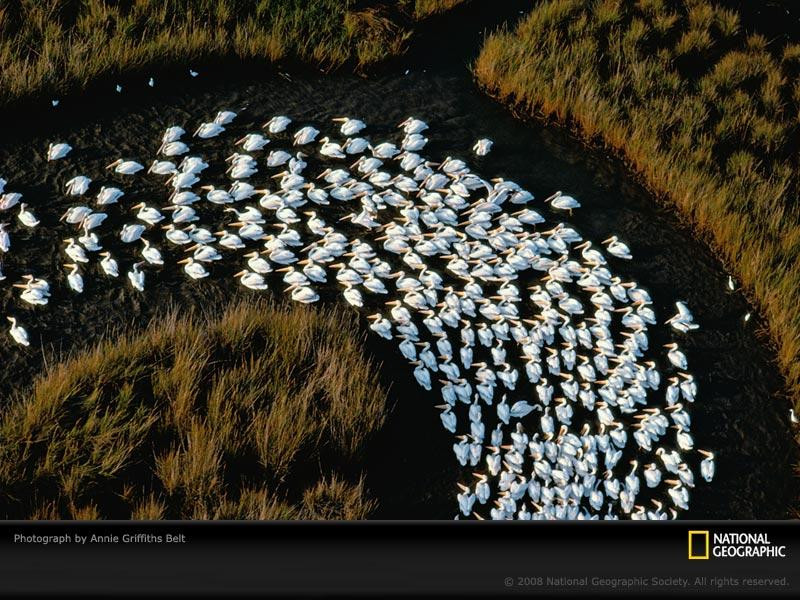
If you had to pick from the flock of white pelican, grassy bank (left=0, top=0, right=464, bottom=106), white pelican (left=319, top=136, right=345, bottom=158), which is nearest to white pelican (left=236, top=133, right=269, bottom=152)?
the flock of white pelican

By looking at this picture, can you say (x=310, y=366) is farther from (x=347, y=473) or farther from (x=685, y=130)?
(x=685, y=130)

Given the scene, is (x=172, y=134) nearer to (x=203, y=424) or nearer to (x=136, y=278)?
(x=136, y=278)

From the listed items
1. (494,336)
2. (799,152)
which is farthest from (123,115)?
(799,152)

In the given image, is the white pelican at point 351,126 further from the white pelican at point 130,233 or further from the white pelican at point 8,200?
the white pelican at point 8,200

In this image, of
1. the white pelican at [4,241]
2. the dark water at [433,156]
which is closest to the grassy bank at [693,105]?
the dark water at [433,156]

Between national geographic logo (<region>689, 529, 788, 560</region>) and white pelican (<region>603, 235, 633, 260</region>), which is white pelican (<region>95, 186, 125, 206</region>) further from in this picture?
national geographic logo (<region>689, 529, 788, 560</region>)

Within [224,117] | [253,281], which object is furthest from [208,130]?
[253,281]
